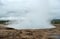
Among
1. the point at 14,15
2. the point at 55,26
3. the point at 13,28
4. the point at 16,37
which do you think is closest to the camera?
the point at 16,37

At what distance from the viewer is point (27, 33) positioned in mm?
1195

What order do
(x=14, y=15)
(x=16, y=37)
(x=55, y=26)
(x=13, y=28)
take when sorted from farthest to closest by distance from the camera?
(x=14, y=15) → (x=55, y=26) → (x=13, y=28) → (x=16, y=37)

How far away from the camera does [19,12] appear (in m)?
1.55

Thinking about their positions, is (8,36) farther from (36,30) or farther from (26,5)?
(26,5)

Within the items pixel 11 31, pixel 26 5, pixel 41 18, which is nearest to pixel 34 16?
pixel 41 18

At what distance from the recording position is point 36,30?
1.23 metres

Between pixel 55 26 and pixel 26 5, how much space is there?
41cm

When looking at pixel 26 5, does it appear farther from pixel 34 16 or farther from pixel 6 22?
pixel 6 22

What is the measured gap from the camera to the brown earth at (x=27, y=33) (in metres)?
1.14


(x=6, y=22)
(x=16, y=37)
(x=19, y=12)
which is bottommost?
(x=16, y=37)

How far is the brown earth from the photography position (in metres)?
1.14

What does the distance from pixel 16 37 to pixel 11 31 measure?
0.32 ft

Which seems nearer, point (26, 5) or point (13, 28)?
point (13, 28)

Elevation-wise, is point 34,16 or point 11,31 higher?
point 34,16
